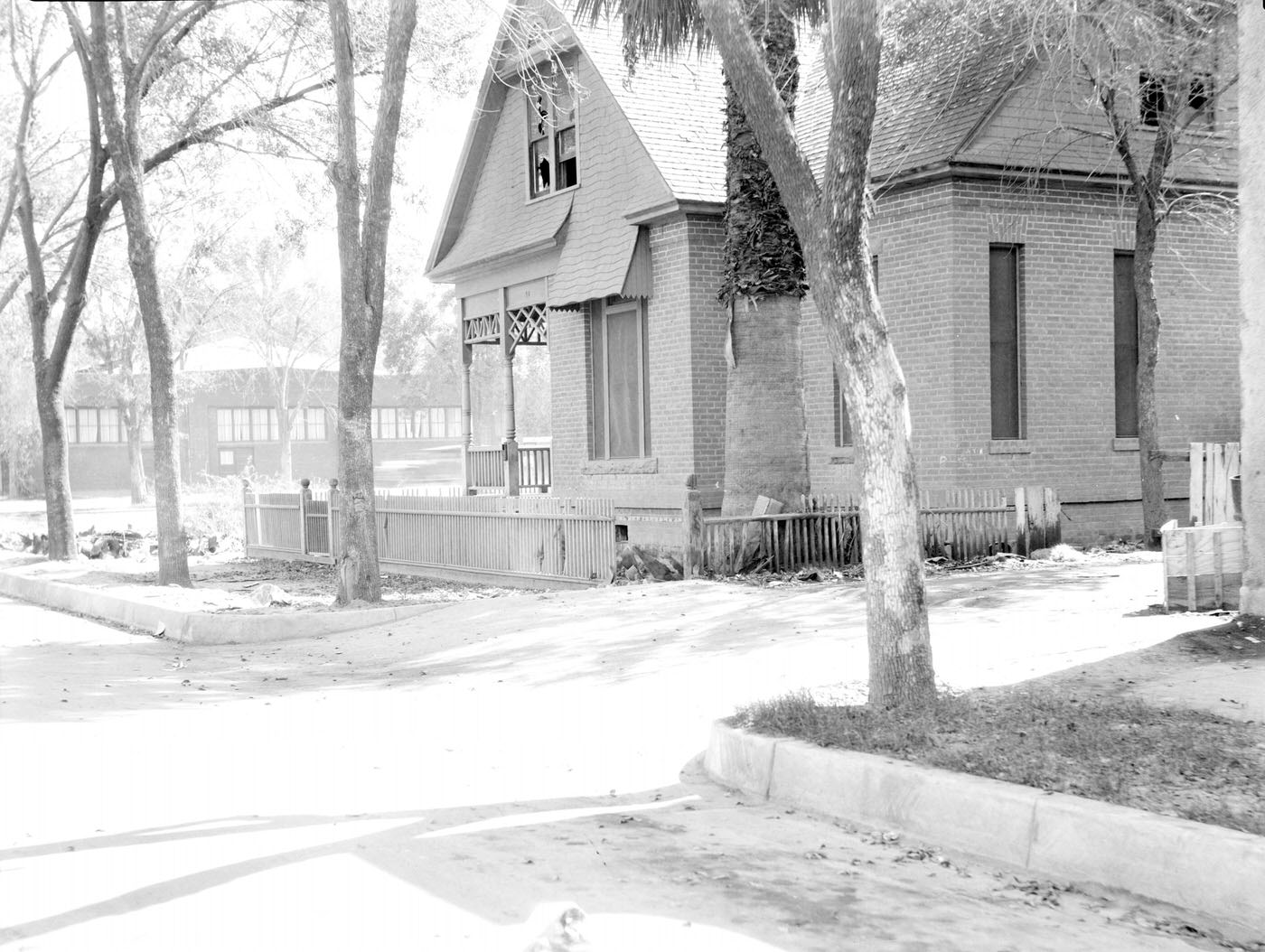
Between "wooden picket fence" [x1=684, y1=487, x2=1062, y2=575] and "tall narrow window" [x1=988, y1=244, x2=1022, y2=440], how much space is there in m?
1.65

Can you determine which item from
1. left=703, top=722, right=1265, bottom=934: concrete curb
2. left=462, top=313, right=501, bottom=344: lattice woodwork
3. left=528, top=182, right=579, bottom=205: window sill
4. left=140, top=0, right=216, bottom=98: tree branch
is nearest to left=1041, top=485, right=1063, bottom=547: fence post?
left=528, top=182, right=579, bottom=205: window sill

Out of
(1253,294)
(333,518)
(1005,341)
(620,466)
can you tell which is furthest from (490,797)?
(333,518)

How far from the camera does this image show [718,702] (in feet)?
29.7

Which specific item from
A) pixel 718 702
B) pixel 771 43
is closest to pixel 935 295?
pixel 771 43

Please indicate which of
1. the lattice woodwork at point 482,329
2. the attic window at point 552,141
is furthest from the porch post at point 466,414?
the attic window at point 552,141

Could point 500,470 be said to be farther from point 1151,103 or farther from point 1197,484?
point 1197,484

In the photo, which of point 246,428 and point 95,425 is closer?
point 95,425

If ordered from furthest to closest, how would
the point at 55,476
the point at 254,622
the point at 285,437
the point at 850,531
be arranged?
the point at 285,437 → the point at 55,476 → the point at 850,531 → the point at 254,622

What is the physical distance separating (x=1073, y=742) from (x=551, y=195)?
1750 centimetres

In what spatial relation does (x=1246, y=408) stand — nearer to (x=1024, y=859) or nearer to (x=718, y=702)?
(x=718, y=702)

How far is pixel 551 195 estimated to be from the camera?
2248cm

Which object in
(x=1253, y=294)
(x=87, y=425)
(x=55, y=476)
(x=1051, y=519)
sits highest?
(x=87, y=425)

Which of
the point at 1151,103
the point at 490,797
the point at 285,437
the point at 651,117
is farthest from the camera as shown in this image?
the point at 285,437

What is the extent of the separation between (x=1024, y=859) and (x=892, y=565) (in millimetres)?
2085
